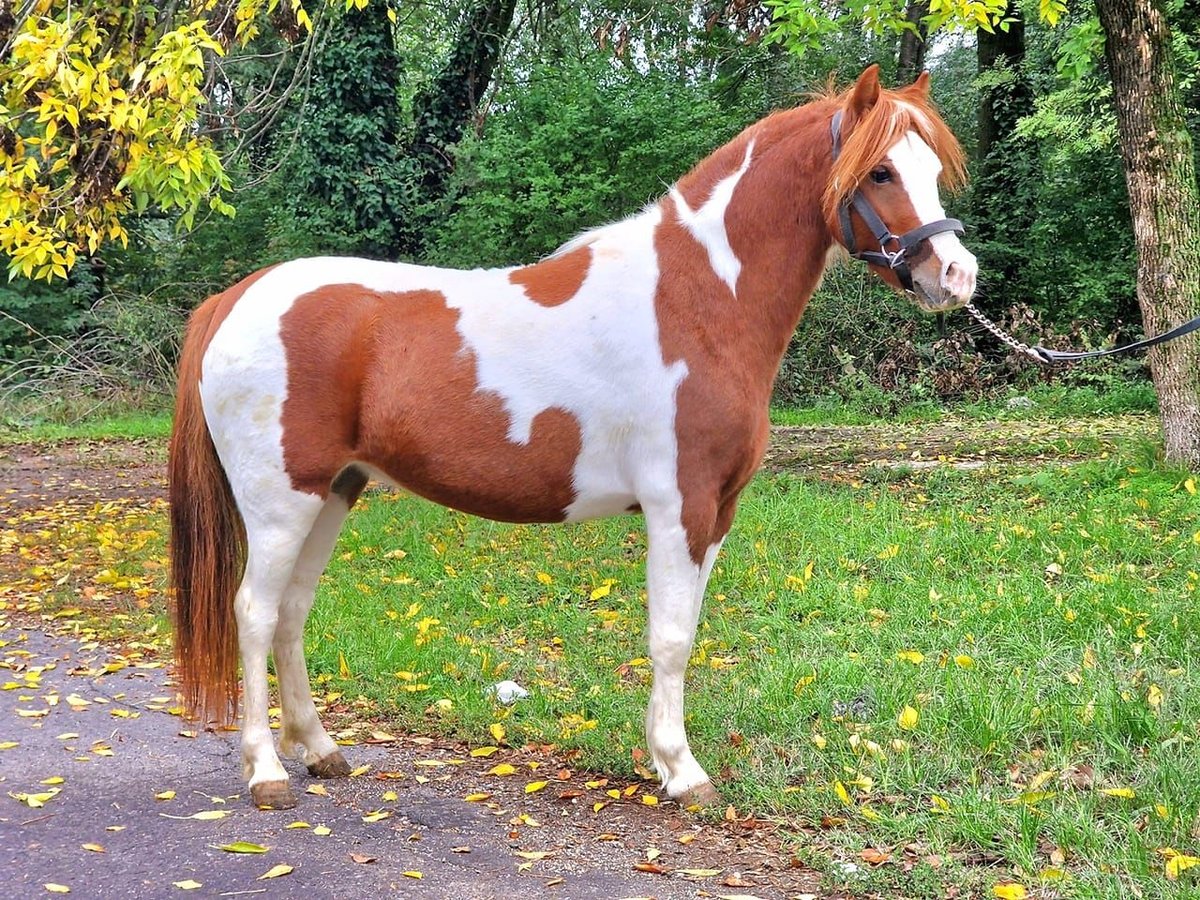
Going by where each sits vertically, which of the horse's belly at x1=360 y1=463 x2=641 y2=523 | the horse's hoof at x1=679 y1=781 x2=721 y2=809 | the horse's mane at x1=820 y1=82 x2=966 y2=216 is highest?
the horse's mane at x1=820 y1=82 x2=966 y2=216

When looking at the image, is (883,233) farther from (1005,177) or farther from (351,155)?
(351,155)

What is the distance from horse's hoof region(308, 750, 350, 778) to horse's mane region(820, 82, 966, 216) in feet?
8.99

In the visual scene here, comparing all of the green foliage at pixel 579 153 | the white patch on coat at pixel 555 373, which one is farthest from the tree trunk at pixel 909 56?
the white patch on coat at pixel 555 373

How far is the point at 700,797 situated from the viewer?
3707mm

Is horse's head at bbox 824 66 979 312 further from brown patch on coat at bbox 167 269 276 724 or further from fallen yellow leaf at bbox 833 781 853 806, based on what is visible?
brown patch on coat at bbox 167 269 276 724

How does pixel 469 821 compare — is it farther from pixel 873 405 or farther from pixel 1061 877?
pixel 873 405

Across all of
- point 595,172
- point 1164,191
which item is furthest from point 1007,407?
point 595,172

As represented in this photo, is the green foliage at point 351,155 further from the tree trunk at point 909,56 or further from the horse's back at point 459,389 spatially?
the horse's back at point 459,389

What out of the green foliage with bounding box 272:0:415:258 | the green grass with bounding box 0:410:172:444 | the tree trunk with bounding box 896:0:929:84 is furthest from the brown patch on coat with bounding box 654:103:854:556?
the tree trunk with bounding box 896:0:929:84

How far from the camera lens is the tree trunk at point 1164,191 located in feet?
22.7

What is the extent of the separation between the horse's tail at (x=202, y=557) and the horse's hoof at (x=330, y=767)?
387 mm

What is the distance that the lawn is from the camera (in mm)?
3305

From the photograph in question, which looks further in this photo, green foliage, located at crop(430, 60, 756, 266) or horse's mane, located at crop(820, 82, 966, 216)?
green foliage, located at crop(430, 60, 756, 266)

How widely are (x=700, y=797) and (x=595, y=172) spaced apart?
11450 millimetres
